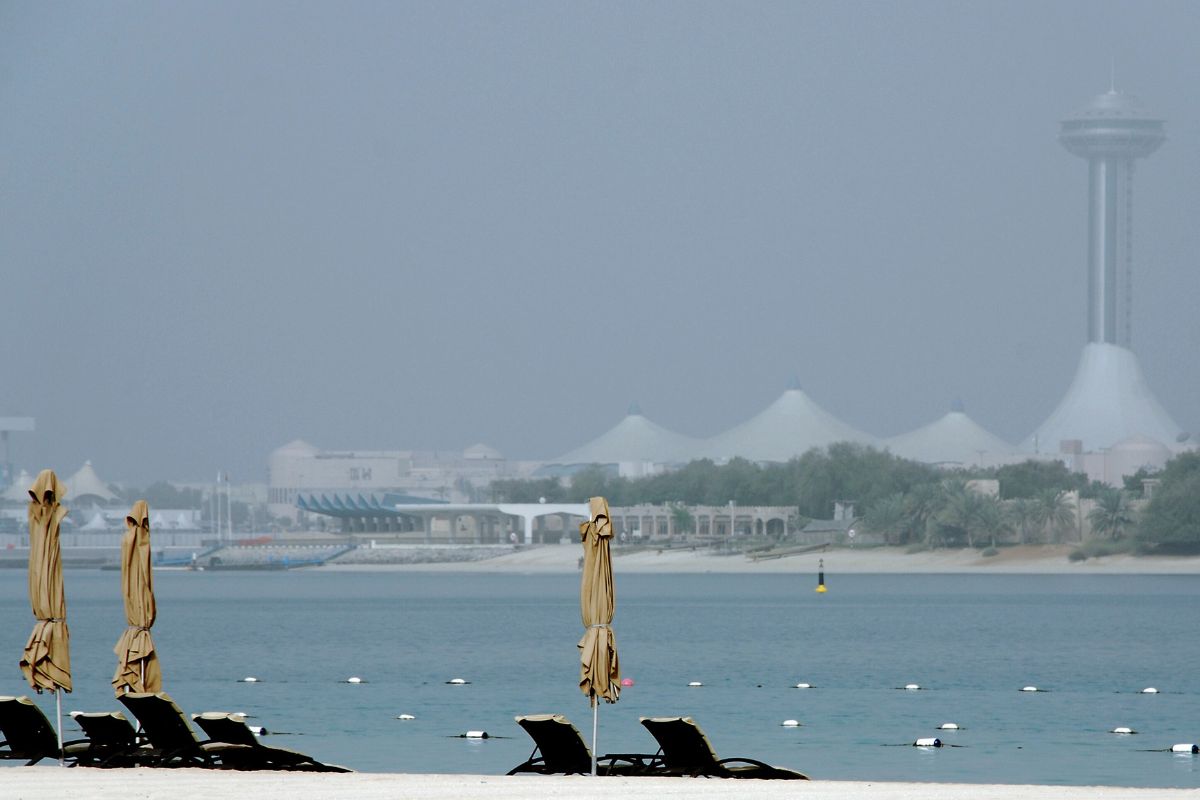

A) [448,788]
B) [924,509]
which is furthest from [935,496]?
[448,788]

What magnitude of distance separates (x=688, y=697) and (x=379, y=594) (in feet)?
241

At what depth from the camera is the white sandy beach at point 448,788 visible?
55.0 feet

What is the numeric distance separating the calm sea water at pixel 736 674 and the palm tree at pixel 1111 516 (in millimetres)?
31017

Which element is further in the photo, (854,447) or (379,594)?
(854,447)

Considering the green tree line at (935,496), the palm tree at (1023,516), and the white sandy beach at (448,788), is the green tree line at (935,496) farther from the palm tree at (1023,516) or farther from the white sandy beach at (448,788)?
the white sandy beach at (448,788)

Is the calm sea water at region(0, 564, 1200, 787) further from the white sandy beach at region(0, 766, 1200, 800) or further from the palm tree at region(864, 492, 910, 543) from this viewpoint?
the palm tree at region(864, 492, 910, 543)

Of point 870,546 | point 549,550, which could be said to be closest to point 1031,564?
point 870,546

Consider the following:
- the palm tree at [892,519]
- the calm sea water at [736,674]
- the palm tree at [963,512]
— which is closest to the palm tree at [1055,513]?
the palm tree at [963,512]

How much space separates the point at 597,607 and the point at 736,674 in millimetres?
29835

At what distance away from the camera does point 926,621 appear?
76312 millimetres

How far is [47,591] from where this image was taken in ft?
65.3

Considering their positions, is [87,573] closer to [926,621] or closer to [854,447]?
[854,447]

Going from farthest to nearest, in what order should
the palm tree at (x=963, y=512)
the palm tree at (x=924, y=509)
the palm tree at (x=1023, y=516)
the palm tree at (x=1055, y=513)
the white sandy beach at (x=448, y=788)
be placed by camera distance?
the palm tree at (x=924, y=509) → the palm tree at (x=963, y=512) → the palm tree at (x=1023, y=516) → the palm tree at (x=1055, y=513) → the white sandy beach at (x=448, y=788)

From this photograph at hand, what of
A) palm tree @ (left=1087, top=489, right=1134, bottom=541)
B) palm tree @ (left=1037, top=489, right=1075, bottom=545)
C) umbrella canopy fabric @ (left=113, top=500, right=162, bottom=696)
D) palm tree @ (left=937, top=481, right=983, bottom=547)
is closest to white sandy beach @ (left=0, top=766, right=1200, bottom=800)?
umbrella canopy fabric @ (left=113, top=500, right=162, bottom=696)
